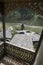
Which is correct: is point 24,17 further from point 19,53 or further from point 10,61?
point 10,61

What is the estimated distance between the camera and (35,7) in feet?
7.23

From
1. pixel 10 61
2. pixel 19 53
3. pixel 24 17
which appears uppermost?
pixel 24 17

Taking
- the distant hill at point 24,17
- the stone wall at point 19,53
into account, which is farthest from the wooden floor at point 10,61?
the distant hill at point 24,17

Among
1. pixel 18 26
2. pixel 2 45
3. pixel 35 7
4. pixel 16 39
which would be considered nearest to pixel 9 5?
pixel 35 7

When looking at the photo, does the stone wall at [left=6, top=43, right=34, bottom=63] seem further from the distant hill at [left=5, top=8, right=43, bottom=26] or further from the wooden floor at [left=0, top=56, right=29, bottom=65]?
the distant hill at [left=5, top=8, right=43, bottom=26]

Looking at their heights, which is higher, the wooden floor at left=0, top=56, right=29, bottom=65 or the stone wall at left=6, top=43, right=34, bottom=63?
the stone wall at left=6, top=43, right=34, bottom=63

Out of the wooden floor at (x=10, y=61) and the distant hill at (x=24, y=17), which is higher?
the distant hill at (x=24, y=17)

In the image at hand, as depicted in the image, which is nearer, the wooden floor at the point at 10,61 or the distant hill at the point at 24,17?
the wooden floor at the point at 10,61

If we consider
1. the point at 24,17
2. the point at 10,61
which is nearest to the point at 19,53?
the point at 10,61

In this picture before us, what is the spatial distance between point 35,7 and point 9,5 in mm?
651

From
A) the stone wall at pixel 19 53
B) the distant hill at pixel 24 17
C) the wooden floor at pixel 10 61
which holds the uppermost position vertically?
the distant hill at pixel 24 17

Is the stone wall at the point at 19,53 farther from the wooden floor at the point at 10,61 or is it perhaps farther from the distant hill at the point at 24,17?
the distant hill at the point at 24,17

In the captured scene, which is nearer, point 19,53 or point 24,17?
point 19,53

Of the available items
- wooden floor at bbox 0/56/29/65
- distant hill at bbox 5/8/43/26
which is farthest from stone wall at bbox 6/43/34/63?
distant hill at bbox 5/8/43/26
